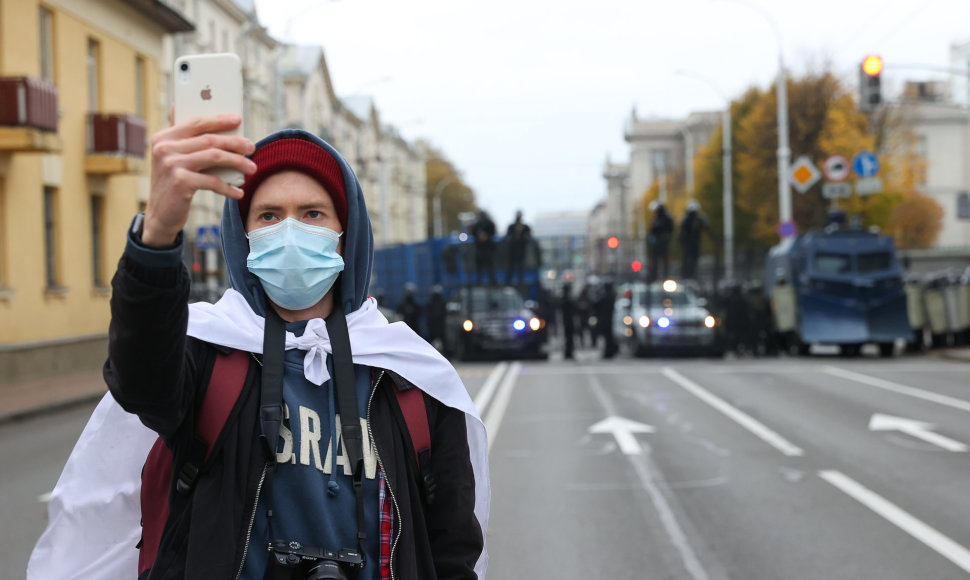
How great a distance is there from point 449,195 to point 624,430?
113 metres

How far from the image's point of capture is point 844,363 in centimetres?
2564

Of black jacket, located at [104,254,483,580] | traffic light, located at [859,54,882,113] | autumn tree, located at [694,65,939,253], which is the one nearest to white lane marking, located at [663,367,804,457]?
traffic light, located at [859,54,882,113]

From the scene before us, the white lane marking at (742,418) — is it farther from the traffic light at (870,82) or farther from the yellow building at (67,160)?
the yellow building at (67,160)

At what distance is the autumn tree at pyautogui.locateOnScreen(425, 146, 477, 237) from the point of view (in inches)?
4963

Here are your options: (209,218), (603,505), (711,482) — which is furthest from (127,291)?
(209,218)

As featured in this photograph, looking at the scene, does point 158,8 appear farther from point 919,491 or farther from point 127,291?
point 127,291

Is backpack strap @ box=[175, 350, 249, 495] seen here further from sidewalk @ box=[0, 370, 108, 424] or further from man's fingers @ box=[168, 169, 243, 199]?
sidewalk @ box=[0, 370, 108, 424]

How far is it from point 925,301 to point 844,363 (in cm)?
435

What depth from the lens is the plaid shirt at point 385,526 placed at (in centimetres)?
255

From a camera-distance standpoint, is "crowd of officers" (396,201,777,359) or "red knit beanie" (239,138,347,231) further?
"crowd of officers" (396,201,777,359)

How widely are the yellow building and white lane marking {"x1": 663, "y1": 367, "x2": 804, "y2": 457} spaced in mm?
12179

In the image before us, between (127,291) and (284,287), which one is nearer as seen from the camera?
(127,291)

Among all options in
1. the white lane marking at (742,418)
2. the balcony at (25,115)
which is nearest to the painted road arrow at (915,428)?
the white lane marking at (742,418)

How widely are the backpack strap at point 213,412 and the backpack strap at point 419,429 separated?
35cm
